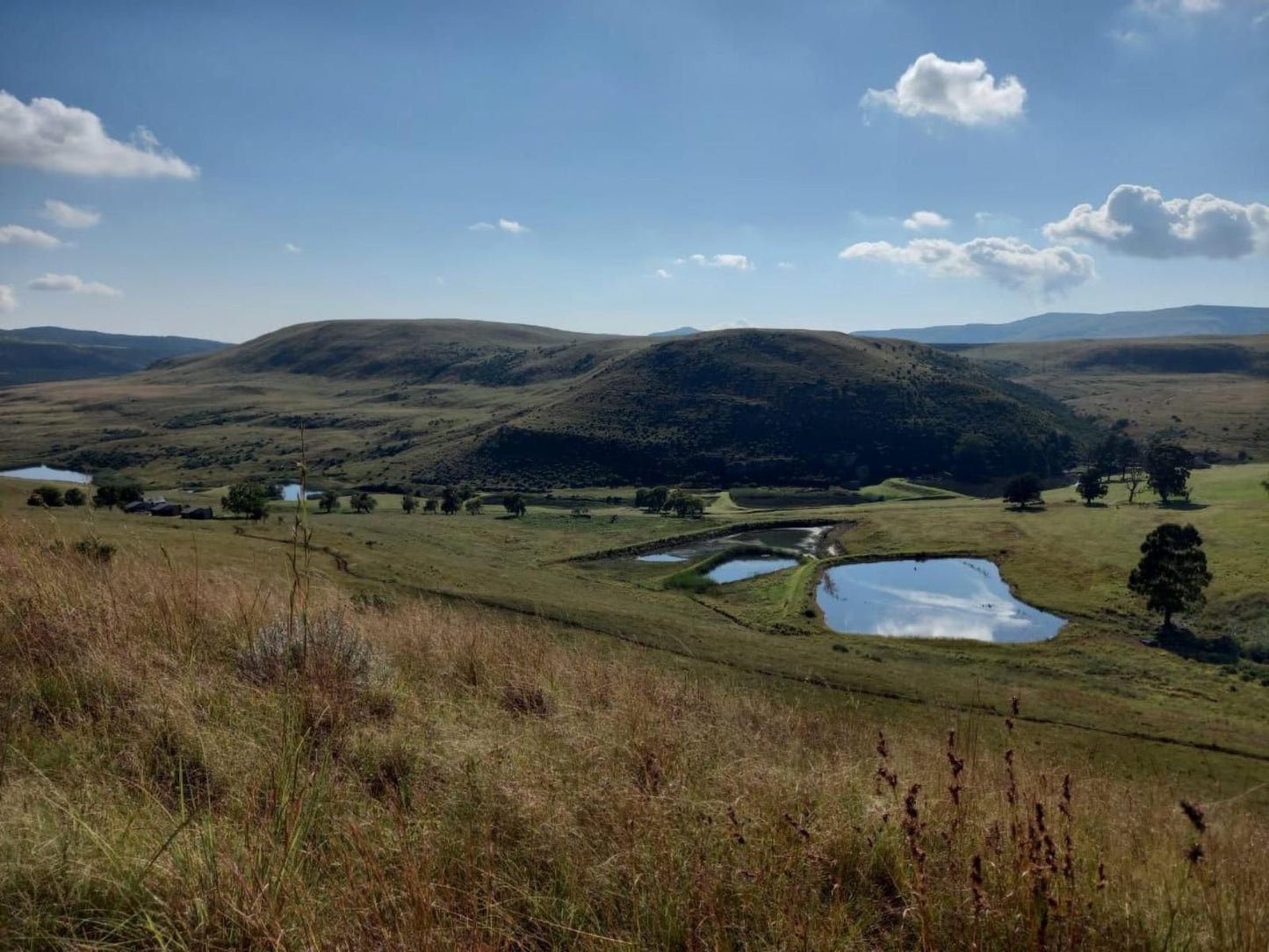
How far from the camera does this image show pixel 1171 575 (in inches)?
2124

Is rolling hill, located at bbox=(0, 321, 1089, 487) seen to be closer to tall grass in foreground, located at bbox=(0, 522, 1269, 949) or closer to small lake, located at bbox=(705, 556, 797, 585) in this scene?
small lake, located at bbox=(705, 556, 797, 585)

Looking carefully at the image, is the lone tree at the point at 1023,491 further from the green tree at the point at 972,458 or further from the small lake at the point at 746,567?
the green tree at the point at 972,458

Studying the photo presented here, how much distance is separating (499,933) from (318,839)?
3.86ft

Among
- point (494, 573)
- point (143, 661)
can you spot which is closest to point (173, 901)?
point (143, 661)

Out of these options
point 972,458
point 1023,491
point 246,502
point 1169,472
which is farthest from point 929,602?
point 972,458

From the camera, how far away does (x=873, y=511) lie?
106688mm

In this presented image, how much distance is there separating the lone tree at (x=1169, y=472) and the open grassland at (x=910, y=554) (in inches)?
172

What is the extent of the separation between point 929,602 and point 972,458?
97.5m

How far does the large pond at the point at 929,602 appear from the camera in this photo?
56.0 m

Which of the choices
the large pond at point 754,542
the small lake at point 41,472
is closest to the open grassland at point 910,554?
the large pond at point 754,542

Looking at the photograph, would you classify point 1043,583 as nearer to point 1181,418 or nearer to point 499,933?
point 499,933

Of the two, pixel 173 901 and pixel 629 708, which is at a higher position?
pixel 173 901

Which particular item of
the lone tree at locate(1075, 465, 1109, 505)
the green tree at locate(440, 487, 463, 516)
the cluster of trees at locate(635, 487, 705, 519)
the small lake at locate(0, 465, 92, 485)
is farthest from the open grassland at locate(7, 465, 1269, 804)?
the small lake at locate(0, 465, 92, 485)

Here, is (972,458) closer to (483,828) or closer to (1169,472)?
(1169,472)
